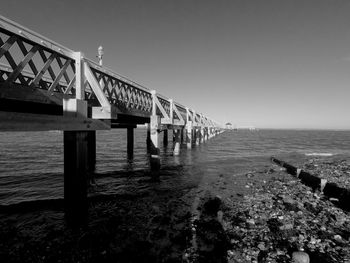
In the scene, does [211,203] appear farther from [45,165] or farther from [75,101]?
[45,165]

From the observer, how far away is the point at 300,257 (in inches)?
171

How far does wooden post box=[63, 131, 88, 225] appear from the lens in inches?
235

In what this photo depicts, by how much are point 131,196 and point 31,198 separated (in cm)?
425

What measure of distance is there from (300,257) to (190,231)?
8.72 feet

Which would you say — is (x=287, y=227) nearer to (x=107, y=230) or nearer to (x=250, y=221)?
(x=250, y=221)

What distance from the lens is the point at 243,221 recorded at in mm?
6250

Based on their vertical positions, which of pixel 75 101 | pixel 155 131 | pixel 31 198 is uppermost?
pixel 75 101

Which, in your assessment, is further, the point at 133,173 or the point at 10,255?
the point at 133,173

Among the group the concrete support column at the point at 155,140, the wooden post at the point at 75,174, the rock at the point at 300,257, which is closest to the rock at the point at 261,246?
the rock at the point at 300,257

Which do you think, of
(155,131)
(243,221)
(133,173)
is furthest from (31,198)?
(243,221)

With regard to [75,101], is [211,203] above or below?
below

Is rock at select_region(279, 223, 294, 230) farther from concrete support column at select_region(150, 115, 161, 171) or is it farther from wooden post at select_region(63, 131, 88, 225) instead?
concrete support column at select_region(150, 115, 161, 171)

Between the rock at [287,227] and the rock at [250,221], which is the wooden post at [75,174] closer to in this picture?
the rock at [250,221]

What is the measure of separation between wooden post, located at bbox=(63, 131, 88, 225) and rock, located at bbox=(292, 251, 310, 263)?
18.7 feet
